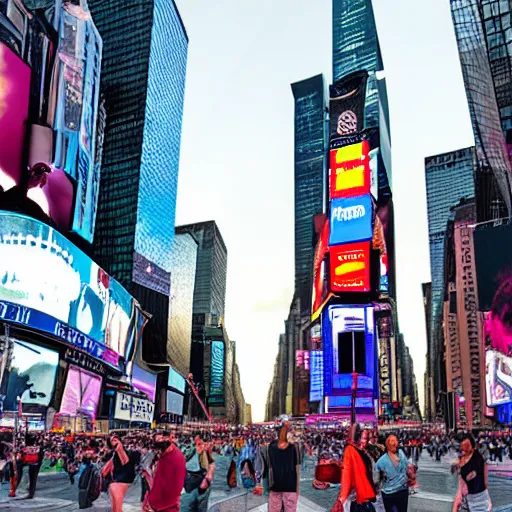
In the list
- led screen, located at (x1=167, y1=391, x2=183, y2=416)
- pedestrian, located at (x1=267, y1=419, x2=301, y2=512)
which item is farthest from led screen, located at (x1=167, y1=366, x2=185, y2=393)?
pedestrian, located at (x1=267, y1=419, x2=301, y2=512)

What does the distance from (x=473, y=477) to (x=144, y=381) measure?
77.2m

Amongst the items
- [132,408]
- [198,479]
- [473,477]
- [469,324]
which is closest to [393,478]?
[473,477]

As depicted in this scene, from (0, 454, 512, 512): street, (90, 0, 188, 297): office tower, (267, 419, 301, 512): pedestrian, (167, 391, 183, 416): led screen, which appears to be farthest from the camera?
(90, 0, 188, 297): office tower

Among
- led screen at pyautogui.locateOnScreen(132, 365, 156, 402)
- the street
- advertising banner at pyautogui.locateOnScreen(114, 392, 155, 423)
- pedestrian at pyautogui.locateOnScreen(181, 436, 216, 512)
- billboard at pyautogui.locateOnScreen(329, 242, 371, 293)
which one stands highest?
billboard at pyautogui.locateOnScreen(329, 242, 371, 293)

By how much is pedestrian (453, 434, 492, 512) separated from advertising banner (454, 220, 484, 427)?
354ft

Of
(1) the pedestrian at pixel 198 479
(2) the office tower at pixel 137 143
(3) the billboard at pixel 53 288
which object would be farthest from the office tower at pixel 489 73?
(2) the office tower at pixel 137 143

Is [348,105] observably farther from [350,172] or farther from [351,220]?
[351,220]

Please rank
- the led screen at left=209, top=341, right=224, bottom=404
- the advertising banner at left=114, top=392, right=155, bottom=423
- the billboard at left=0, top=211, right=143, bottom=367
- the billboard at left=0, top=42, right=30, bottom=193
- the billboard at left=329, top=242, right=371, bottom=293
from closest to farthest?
Result: the billboard at left=0, top=211, right=143, bottom=367
the billboard at left=0, top=42, right=30, bottom=193
the advertising banner at left=114, top=392, right=155, bottom=423
the billboard at left=329, top=242, right=371, bottom=293
the led screen at left=209, top=341, right=224, bottom=404

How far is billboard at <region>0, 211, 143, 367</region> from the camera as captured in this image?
40062 mm

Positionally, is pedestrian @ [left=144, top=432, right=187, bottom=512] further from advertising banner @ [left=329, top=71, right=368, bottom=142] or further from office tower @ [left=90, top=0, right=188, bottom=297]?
office tower @ [left=90, top=0, right=188, bottom=297]

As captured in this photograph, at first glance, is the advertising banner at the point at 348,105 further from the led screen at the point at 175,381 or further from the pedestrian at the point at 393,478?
the pedestrian at the point at 393,478

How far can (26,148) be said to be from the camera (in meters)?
46.8

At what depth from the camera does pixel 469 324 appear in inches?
4387

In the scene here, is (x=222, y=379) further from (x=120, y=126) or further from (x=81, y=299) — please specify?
(x=81, y=299)
